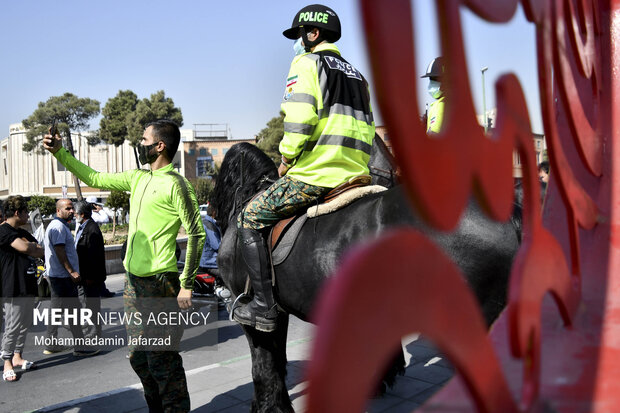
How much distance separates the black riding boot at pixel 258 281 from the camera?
3725 millimetres

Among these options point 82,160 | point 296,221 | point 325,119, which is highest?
point 82,160

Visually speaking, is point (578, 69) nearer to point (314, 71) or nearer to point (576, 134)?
point (576, 134)

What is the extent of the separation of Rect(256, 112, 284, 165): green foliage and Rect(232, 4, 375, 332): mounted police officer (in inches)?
1273

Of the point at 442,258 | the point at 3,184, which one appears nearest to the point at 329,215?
the point at 442,258

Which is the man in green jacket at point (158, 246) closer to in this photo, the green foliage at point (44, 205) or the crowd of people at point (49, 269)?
the crowd of people at point (49, 269)

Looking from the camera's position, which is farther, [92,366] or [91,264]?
[91,264]

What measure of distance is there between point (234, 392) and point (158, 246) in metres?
1.83

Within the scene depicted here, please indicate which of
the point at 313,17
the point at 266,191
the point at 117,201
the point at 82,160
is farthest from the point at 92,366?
the point at 82,160

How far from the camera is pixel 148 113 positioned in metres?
45.4

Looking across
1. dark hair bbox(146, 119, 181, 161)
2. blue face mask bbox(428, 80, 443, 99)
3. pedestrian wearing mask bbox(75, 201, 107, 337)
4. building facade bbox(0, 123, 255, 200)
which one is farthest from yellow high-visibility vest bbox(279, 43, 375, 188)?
building facade bbox(0, 123, 255, 200)

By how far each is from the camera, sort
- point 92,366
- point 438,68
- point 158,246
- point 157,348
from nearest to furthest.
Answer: point 438,68
point 157,348
point 158,246
point 92,366

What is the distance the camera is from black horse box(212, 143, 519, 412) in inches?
116

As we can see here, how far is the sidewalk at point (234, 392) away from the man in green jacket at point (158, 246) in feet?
2.99

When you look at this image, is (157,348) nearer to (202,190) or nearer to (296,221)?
(296,221)
